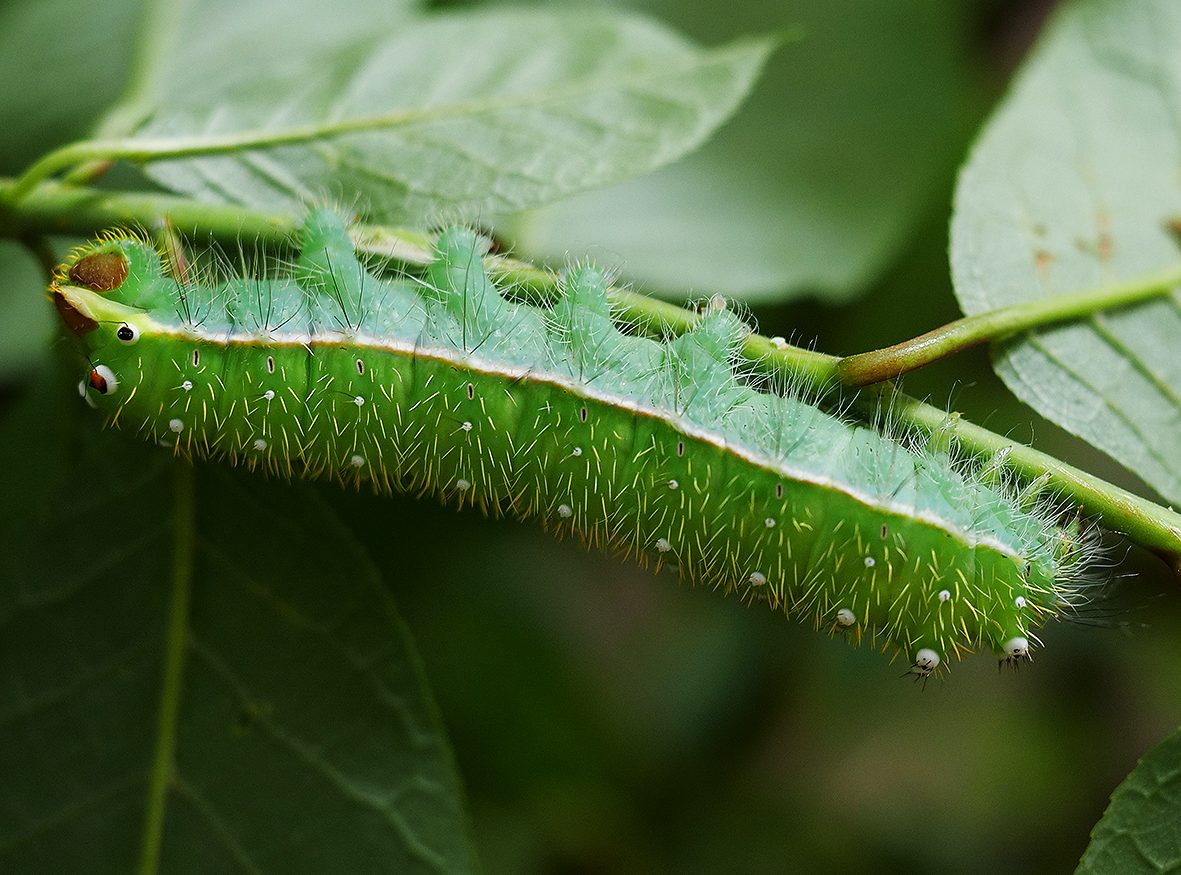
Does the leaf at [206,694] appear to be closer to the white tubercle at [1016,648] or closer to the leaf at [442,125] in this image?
the leaf at [442,125]

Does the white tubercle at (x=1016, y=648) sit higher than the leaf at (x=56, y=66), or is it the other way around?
the leaf at (x=56, y=66)

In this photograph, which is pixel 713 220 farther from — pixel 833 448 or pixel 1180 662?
pixel 1180 662

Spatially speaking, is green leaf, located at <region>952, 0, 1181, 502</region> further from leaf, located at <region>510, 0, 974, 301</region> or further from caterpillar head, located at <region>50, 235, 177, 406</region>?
caterpillar head, located at <region>50, 235, 177, 406</region>

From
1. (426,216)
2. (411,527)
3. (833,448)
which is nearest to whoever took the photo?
(833,448)

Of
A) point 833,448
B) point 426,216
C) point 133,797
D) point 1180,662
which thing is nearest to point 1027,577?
point 833,448

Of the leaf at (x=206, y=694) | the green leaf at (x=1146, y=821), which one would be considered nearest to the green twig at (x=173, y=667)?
the leaf at (x=206, y=694)

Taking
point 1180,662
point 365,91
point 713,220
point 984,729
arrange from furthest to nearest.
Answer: point 984,729 < point 1180,662 < point 713,220 < point 365,91

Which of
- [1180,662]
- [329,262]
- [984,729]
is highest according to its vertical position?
[329,262]
